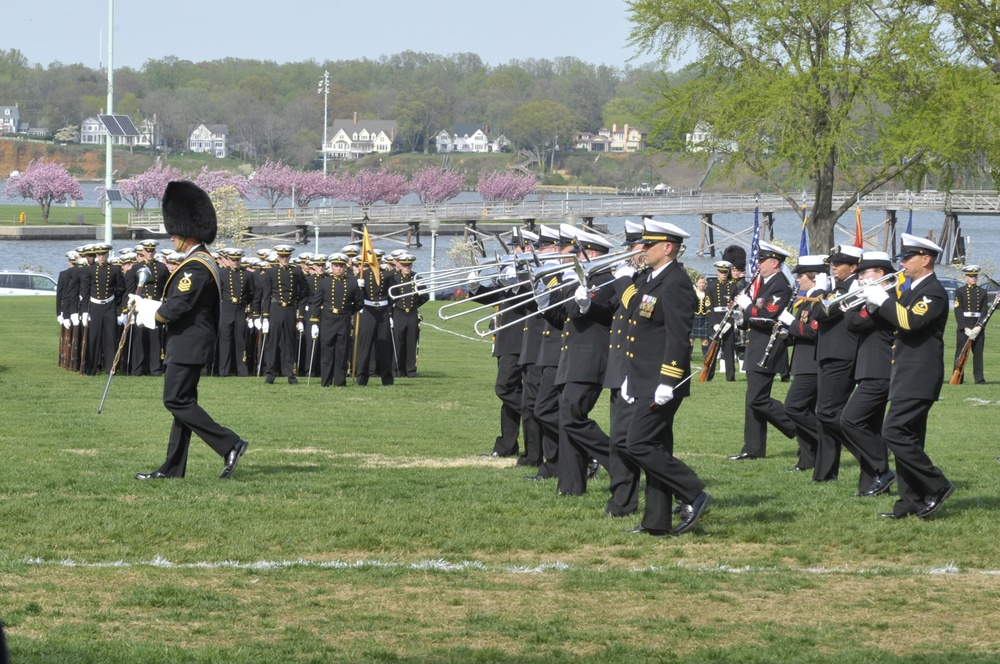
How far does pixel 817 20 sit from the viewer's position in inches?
1666

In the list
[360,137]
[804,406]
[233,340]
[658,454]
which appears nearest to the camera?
[658,454]

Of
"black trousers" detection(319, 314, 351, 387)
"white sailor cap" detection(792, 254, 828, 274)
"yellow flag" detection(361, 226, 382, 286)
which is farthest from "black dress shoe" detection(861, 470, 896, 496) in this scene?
"yellow flag" detection(361, 226, 382, 286)

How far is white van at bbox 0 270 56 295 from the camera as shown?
44.2 metres

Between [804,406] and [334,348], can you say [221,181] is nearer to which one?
[334,348]

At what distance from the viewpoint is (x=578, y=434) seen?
36.7 feet

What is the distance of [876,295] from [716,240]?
10305cm

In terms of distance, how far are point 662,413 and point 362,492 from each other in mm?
2757

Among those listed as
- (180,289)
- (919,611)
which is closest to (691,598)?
(919,611)

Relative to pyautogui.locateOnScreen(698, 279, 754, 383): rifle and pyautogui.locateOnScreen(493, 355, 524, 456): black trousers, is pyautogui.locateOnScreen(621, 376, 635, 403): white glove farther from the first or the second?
pyautogui.locateOnScreen(698, 279, 754, 383): rifle

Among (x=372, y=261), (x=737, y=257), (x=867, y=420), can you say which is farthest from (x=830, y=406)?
(x=737, y=257)

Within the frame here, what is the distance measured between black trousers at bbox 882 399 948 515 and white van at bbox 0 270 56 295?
122 feet

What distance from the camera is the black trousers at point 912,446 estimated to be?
410 inches

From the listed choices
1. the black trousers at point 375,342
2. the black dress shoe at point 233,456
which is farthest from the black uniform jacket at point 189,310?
the black trousers at point 375,342

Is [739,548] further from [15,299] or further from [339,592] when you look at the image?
[15,299]
